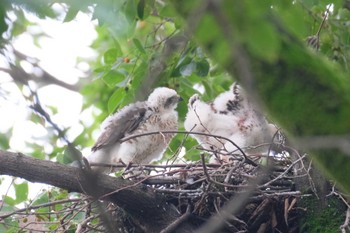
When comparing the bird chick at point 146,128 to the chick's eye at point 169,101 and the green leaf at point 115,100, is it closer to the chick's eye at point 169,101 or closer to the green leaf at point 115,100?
the chick's eye at point 169,101

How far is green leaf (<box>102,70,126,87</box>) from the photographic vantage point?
5.44 m

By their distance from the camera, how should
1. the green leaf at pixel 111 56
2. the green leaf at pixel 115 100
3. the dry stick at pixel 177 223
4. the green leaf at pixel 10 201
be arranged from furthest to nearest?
the green leaf at pixel 111 56 < the green leaf at pixel 115 100 < the green leaf at pixel 10 201 < the dry stick at pixel 177 223

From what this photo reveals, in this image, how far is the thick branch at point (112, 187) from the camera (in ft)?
11.7

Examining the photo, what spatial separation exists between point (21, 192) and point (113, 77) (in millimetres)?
1075

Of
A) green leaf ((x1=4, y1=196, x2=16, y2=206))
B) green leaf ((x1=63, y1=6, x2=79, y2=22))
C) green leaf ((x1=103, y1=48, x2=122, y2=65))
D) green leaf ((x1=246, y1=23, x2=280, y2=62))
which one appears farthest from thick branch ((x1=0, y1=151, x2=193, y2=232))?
green leaf ((x1=103, y1=48, x2=122, y2=65))

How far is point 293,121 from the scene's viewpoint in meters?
2.10

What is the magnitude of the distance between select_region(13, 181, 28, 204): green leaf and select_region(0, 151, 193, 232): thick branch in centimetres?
133

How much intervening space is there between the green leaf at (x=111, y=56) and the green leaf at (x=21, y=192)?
121cm

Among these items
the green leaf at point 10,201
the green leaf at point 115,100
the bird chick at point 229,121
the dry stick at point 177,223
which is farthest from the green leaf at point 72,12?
the green leaf at point 115,100

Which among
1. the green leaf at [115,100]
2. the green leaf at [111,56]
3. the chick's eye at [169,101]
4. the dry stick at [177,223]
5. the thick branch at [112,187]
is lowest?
the dry stick at [177,223]

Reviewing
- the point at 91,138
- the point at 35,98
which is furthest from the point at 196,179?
the point at 91,138

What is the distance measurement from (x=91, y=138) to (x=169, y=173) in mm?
3440

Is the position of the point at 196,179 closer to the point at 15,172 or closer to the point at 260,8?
the point at 15,172

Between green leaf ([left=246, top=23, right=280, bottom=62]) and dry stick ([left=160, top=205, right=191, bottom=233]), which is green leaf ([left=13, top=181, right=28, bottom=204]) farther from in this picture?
green leaf ([left=246, top=23, right=280, bottom=62])
